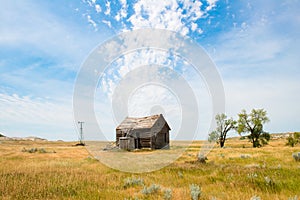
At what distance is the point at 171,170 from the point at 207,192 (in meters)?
4.17

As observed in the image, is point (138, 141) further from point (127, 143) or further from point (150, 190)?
point (150, 190)

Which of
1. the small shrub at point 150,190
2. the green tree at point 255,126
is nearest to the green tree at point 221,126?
the green tree at point 255,126

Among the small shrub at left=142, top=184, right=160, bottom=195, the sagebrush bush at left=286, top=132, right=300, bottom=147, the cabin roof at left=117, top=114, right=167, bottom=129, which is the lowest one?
the sagebrush bush at left=286, top=132, right=300, bottom=147

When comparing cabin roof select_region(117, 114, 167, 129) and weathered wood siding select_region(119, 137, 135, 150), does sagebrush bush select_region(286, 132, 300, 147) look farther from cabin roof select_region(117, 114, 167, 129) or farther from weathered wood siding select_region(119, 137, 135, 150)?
weathered wood siding select_region(119, 137, 135, 150)

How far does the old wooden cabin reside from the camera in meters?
37.2

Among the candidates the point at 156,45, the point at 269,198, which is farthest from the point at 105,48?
the point at 269,198

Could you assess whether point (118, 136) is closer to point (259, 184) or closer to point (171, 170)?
point (171, 170)

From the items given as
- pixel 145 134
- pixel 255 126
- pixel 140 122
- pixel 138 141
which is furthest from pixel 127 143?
pixel 255 126

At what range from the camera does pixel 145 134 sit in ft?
123

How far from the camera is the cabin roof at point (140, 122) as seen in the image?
38344mm

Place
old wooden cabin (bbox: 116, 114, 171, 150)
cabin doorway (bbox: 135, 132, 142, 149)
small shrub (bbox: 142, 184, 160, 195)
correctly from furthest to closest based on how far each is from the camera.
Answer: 1. cabin doorway (bbox: 135, 132, 142, 149)
2. old wooden cabin (bbox: 116, 114, 171, 150)
3. small shrub (bbox: 142, 184, 160, 195)

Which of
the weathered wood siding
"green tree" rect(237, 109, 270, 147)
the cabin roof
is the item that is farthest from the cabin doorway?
"green tree" rect(237, 109, 270, 147)

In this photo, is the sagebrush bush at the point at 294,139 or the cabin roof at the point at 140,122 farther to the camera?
the sagebrush bush at the point at 294,139

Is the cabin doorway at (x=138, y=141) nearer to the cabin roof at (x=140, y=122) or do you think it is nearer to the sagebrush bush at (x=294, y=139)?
the cabin roof at (x=140, y=122)
